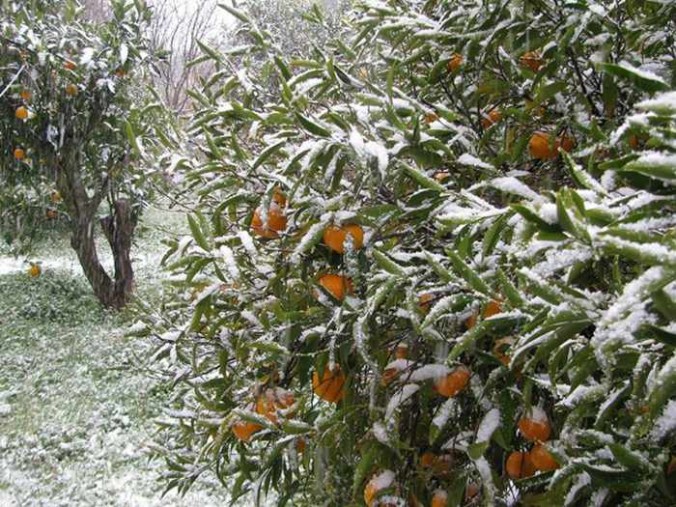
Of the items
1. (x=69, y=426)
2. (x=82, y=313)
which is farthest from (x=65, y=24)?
(x=69, y=426)

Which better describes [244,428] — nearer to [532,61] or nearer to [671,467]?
[671,467]

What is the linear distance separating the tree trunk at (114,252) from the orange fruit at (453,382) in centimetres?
657

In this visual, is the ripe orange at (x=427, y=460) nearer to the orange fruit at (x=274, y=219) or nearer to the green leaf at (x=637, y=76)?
the orange fruit at (x=274, y=219)

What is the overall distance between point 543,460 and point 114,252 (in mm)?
7085

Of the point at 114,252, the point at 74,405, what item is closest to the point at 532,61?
the point at 74,405

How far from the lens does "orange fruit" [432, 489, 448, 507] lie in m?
1.25

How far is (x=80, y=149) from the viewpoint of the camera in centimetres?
677

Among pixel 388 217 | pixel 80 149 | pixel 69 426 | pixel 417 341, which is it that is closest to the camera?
pixel 388 217

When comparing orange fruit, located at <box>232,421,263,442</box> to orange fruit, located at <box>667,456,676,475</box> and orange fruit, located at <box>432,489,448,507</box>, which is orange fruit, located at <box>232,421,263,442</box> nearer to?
orange fruit, located at <box>432,489,448,507</box>

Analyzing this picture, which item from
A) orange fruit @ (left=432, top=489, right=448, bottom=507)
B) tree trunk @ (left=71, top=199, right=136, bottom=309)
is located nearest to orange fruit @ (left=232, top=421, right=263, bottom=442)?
orange fruit @ (left=432, top=489, right=448, bottom=507)

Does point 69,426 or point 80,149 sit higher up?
point 80,149

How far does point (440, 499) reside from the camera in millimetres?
1253

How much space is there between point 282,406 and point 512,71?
3.14 ft

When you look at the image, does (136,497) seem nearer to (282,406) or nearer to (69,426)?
(69,426)
